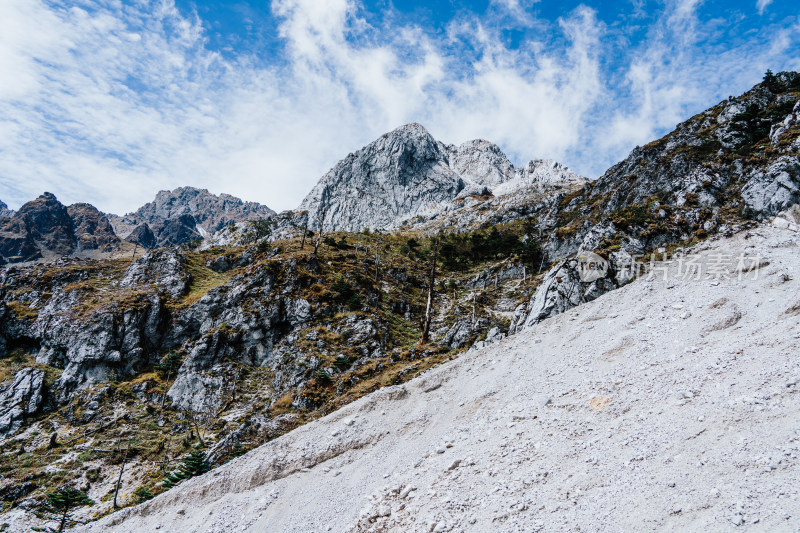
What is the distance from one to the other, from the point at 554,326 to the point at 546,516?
14702mm

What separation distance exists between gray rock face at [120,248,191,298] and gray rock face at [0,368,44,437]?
60.2 ft

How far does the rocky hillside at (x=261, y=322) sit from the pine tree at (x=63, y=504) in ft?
4.70

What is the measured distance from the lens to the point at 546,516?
850 cm

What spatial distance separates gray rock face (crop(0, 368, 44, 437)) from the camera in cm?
4078

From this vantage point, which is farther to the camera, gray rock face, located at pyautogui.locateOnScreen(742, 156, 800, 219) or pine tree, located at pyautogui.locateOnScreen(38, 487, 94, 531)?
gray rock face, located at pyautogui.locateOnScreen(742, 156, 800, 219)

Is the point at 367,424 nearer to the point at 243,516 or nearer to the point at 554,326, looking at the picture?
the point at 243,516

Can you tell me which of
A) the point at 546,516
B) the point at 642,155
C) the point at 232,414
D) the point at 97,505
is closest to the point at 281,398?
the point at 232,414

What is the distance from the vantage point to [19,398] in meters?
43.2

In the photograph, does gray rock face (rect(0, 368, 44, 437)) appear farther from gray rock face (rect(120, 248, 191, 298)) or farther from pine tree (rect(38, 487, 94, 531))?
gray rock face (rect(120, 248, 191, 298))

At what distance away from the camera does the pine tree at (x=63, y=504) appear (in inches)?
1105

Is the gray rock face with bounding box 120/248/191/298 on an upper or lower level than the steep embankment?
upper

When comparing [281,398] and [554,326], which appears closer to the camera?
[554,326]

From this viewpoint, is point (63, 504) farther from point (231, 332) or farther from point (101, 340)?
point (101, 340)

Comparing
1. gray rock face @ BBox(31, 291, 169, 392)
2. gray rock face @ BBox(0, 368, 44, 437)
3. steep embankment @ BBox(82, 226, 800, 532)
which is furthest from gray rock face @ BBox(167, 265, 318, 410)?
steep embankment @ BBox(82, 226, 800, 532)
